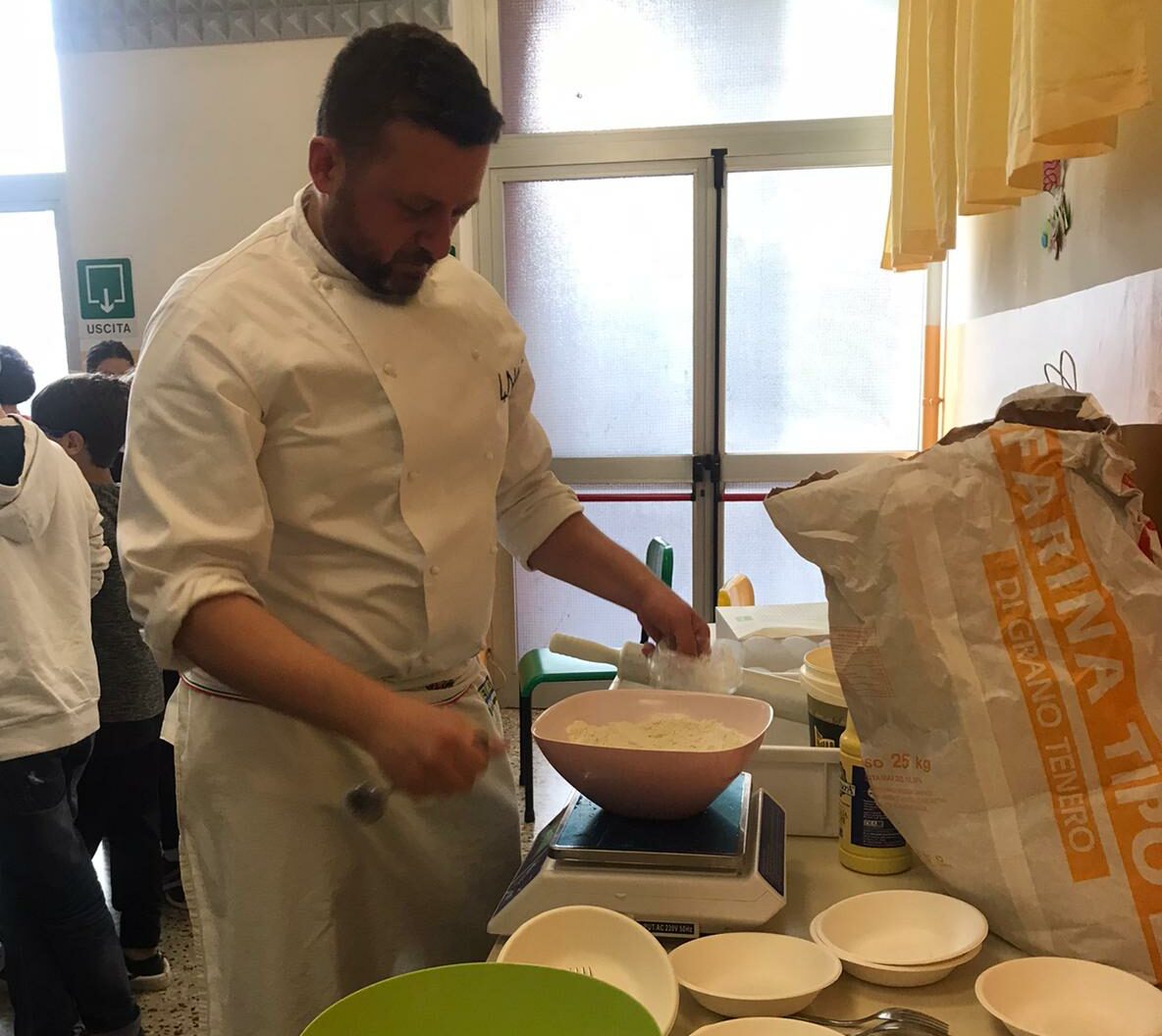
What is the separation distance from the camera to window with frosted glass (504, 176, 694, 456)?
3.56m

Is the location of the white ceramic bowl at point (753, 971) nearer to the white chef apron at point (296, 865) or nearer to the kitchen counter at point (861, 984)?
the kitchen counter at point (861, 984)

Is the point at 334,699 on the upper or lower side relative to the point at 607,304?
lower

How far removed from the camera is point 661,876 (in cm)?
91

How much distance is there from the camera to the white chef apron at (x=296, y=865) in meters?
1.10

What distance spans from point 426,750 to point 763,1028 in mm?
329

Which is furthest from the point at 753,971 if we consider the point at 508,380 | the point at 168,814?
the point at 168,814

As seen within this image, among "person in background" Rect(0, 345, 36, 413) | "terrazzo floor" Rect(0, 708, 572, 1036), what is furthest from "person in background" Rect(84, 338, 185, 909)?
"person in background" Rect(0, 345, 36, 413)

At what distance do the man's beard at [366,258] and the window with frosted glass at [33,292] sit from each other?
10.6 ft

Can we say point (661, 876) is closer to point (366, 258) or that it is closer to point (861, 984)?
point (861, 984)

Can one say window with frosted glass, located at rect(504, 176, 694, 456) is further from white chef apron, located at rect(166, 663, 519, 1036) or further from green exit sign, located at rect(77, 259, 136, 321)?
white chef apron, located at rect(166, 663, 519, 1036)

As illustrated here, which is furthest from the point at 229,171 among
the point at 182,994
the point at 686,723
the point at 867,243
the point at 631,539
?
the point at 686,723

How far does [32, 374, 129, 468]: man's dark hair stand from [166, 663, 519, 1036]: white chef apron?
3.93 feet

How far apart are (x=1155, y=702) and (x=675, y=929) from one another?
0.44 m

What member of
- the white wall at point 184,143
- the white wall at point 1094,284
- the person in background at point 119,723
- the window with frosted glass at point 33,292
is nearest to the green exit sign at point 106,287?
the white wall at point 184,143
